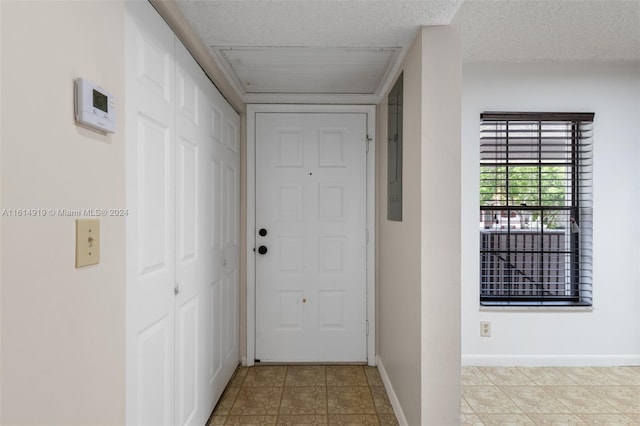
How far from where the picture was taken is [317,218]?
2.91 meters

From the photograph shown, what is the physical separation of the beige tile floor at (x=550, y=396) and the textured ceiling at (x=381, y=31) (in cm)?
227

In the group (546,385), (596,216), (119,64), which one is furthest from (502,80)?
(119,64)

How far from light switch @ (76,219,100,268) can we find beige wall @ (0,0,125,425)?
0.02 m

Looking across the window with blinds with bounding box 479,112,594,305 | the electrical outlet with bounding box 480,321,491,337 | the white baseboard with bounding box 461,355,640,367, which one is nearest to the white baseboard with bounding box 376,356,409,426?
the white baseboard with bounding box 461,355,640,367

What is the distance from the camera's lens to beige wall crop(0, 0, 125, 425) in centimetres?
75

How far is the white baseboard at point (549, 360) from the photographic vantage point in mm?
2889

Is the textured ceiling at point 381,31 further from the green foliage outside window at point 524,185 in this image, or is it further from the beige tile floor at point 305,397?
the beige tile floor at point 305,397

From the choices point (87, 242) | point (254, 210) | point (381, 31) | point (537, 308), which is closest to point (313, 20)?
point (381, 31)

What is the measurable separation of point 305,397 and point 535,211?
2.36 metres

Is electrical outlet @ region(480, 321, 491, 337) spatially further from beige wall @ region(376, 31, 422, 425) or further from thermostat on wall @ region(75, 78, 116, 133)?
thermostat on wall @ region(75, 78, 116, 133)

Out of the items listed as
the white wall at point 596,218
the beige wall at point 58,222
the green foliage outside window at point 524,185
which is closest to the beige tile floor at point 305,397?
the white wall at point 596,218

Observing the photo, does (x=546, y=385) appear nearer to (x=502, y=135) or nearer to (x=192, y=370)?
(x=502, y=135)

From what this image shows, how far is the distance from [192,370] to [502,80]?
10.2ft

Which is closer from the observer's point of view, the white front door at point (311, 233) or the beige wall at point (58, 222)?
the beige wall at point (58, 222)
